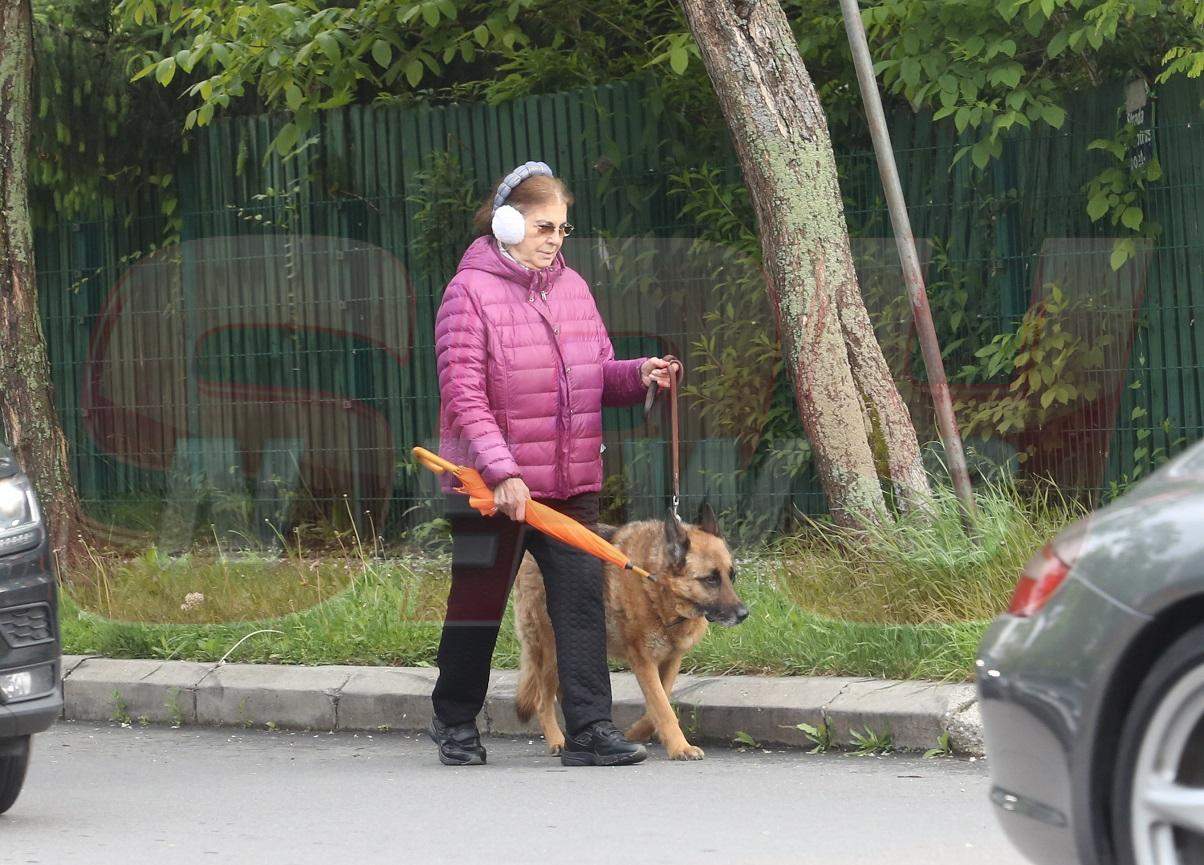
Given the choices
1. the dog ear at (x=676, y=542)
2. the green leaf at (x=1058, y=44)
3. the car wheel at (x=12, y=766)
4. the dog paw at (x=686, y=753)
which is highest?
the green leaf at (x=1058, y=44)

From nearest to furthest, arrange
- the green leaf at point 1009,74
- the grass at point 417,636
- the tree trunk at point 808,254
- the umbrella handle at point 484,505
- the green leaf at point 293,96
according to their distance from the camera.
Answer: the umbrella handle at point 484,505 < the grass at point 417,636 < the tree trunk at point 808,254 < the green leaf at point 1009,74 < the green leaf at point 293,96

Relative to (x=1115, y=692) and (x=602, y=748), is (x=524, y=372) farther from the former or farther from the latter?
(x=1115, y=692)

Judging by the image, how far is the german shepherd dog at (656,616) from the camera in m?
6.84

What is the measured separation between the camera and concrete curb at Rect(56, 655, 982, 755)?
21.9 ft

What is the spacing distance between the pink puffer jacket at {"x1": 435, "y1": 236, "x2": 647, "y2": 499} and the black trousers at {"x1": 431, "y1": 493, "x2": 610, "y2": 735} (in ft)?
0.54

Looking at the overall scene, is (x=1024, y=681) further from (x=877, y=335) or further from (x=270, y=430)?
(x=270, y=430)

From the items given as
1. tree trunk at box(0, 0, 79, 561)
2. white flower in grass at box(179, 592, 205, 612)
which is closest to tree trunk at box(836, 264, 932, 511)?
white flower in grass at box(179, 592, 205, 612)

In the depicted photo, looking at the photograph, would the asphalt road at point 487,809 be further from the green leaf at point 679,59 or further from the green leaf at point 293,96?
the green leaf at point 293,96

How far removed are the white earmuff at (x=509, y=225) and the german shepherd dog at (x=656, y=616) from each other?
3.69 feet

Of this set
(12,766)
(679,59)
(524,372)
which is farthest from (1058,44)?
(12,766)

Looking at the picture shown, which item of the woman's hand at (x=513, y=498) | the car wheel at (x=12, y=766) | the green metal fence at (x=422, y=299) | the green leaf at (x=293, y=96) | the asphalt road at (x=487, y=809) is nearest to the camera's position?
the asphalt road at (x=487, y=809)

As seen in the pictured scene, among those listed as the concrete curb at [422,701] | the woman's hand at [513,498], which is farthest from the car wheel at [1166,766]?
the woman's hand at [513,498]

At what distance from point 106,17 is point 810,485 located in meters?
5.79

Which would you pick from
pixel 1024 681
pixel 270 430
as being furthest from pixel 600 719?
pixel 270 430
